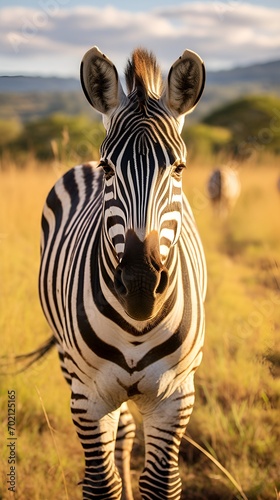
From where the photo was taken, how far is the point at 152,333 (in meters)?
2.45

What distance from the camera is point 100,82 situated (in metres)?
2.43

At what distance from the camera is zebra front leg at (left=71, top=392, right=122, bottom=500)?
8.63 ft

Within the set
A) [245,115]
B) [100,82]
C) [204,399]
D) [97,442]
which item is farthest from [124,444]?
[245,115]

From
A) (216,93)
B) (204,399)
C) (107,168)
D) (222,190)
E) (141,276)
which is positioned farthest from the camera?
(216,93)

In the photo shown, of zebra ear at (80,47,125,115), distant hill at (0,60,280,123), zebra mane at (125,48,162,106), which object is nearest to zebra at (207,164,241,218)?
zebra mane at (125,48,162,106)

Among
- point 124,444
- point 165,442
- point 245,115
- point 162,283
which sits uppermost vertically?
point 245,115

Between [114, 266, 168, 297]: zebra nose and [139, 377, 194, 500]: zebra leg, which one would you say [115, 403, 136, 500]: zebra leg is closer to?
[139, 377, 194, 500]: zebra leg

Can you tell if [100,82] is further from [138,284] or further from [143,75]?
[138,284]

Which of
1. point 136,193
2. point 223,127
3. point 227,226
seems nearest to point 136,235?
point 136,193

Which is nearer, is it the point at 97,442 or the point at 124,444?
the point at 97,442

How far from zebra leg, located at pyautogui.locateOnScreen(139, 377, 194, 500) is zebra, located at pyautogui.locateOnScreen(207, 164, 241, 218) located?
31.4ft

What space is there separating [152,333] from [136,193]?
61 cm

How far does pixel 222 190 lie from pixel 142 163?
9.92m

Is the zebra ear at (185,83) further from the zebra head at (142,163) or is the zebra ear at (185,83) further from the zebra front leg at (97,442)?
the zebra front leg at (97,442)
